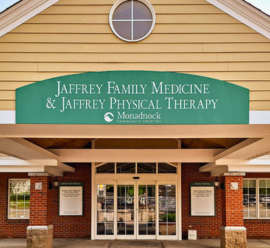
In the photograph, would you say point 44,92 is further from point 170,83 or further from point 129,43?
point 170,83

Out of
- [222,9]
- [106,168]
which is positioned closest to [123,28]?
[222,9]

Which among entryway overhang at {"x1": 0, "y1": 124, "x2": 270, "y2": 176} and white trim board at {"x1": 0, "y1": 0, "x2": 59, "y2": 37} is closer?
white trim board at {"x1": 0, "y1": 0, "x2": 59, "y2": 37}

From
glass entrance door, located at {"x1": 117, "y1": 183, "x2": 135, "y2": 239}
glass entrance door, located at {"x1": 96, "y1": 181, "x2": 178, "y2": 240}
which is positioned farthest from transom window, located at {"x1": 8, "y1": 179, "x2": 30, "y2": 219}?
glass entrance door, located at {"x1": 117, "y1": 183, "x2": 135, "y2": 239}

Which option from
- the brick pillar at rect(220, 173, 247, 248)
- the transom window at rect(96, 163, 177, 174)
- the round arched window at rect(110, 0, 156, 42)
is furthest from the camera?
the transom window at rect(96, 163, 177, 174)

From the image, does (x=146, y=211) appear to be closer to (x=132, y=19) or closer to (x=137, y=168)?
(x=137, y=168)

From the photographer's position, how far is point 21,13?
6969mm

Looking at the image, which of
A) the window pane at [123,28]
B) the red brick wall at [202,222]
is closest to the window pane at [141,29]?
the window pane at [123,28]

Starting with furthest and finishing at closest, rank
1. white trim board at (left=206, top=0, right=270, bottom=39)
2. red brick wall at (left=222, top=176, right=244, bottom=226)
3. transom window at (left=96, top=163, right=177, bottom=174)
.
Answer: transom window at (left=96, top=163, right=177, bottom=174) < red brick wall at (left=222, top=176, right=244, bottom=226) < white trim board at (left=206, top=0, right=270, bottom=39)

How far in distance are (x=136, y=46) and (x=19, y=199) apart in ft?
34.2

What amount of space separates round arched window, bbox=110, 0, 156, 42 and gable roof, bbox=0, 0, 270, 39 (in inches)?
41.8

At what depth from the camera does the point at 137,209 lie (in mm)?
14789

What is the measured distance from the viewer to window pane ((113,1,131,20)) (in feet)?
23.1

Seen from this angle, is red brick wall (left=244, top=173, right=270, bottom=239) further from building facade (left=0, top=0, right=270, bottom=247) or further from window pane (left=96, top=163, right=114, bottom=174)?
building facade (left=0, top=0, right=270, bottom=247)

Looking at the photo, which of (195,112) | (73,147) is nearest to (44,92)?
(195,112)
